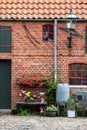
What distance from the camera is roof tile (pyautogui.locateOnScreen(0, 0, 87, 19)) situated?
845 inches

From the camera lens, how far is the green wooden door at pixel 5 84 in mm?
21750

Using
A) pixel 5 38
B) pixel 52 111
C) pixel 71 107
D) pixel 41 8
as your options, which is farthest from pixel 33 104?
pixel 41 8

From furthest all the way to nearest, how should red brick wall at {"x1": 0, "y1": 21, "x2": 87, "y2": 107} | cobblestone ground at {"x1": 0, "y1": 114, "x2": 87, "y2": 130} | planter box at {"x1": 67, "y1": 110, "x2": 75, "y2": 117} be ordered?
1. red brick wall at {"x1": 0, "y1": 21, "x2": 87, "y2": 107}
2. planter box at {"x1": 67, "y1": 110, "x2": 75, "y2": 117}
3. cobblestone ground at {"x1": 0, "y1": 114, "x2": 87, "y2": 130}

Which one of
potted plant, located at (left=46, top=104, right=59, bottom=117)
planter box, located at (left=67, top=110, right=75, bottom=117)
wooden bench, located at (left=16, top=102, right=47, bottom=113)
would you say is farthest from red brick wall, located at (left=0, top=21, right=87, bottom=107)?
planter box, located at (left=67, top=110, right=75, bottom=117)

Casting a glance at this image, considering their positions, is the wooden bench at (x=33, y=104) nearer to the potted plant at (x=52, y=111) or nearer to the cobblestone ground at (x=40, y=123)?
the potted plant at (x=52, y=111)

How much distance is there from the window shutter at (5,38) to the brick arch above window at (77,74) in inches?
109

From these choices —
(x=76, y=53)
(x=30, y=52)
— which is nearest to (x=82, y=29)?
(x=76, y=53)

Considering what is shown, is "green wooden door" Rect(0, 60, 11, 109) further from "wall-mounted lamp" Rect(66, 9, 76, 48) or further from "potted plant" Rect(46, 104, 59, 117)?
"wall-mounted lamp" Rect(66, 9, 76, 48)

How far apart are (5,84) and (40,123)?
4.39 m

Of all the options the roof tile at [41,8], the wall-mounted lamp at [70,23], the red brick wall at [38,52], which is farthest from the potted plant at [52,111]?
the roof tile at [41,8]

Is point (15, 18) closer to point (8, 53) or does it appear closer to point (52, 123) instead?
point (8, 53)

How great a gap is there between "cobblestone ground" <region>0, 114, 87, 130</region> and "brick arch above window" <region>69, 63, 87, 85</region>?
217 centimetres

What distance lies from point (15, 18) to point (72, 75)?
339cm

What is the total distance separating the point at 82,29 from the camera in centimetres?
2159
